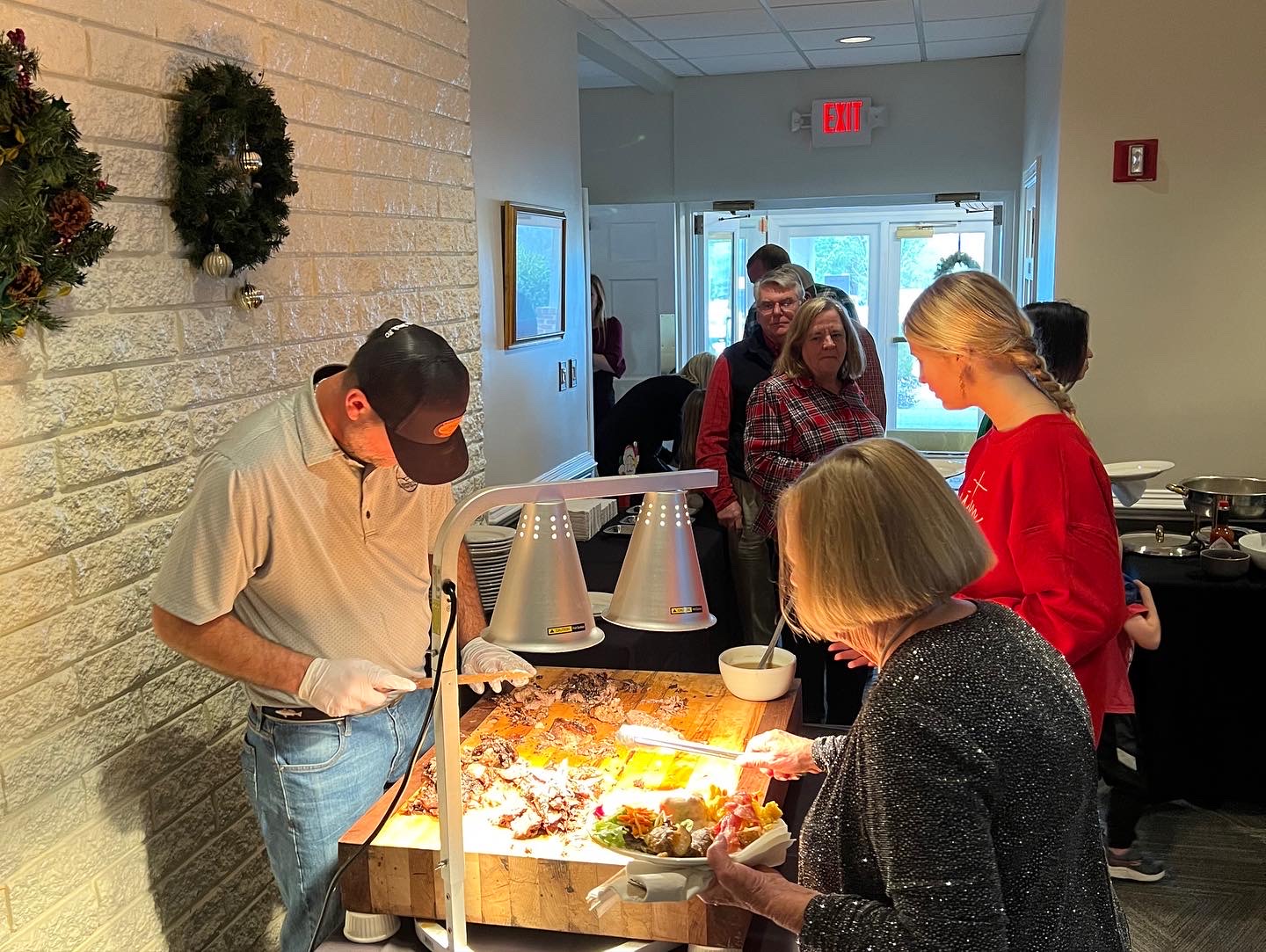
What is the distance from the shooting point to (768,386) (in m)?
3.75

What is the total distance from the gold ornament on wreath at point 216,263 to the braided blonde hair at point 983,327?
1301mm

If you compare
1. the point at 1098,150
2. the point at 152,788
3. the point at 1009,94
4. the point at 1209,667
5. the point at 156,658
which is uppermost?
the point at 1009,94

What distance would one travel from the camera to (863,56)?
669cm

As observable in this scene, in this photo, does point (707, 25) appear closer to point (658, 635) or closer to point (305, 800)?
point (658, 635)

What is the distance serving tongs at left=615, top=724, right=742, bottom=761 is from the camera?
6.23 ft

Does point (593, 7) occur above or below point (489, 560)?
above

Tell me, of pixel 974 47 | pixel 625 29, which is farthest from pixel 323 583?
pixel 974 47

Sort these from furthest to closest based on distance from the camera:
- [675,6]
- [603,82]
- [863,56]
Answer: [603,82] → [863,56] → [675,6]

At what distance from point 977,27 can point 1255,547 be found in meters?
3.44

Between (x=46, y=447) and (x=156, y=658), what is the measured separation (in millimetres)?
502

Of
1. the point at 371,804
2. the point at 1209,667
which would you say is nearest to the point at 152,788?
the point at 371,804

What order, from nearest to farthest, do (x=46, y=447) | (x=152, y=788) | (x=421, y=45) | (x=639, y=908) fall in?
(x=639, y=908) → (x=46, y=447) → (x=152, y=788) → (x=421, y=45)

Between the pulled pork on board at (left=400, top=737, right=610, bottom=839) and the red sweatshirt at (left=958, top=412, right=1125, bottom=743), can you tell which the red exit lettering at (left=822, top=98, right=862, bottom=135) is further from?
the pulled pork on board at (left=400, top=737, right=610, bottom=839)

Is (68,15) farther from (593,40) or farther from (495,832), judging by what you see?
(593,40)
